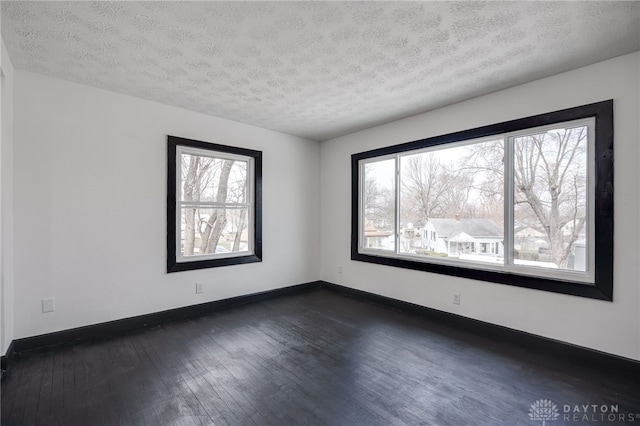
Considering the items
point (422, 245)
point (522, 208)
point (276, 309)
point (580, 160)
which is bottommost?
point (276, 309)

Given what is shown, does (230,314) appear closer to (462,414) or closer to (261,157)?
(261,157)

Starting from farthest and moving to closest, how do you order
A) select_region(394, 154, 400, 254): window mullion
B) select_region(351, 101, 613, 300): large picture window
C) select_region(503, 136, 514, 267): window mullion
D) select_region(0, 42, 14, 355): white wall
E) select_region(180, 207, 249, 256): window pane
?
select_region(394, 154, 400, 254): window mullion < select_region(180, 207, 249, 256): window pane < select_region(503, 136, 514, 267): window mullion < select_region(351, 101, 613, 300): large picture window < select_region(0, 42, 14, 355): white wall

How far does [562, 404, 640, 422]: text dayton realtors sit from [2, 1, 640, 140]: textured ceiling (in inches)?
105

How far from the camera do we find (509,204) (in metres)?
3.06

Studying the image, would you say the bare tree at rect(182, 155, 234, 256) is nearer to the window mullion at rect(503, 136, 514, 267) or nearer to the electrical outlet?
the electrical outlet

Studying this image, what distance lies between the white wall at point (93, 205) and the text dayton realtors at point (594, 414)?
3.69 meters

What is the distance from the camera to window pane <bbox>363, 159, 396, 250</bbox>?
14.1 feet

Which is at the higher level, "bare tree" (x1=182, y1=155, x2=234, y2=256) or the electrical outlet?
"bare tree" (x1=182, y1=155, x2=234, y2=256)

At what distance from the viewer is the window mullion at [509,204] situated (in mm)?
3055

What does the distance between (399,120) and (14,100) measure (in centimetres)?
426

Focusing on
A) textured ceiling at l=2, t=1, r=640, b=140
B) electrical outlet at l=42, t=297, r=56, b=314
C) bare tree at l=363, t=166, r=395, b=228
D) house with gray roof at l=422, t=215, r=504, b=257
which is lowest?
electrical outlet at l=42, t=297, r=56, b=314

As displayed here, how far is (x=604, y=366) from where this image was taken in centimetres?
242

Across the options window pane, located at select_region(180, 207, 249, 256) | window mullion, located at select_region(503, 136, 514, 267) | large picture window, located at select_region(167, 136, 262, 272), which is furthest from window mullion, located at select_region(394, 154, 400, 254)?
window pane, located at select_region(180, 207, 249, 256)

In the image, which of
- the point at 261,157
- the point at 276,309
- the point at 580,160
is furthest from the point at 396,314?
the point at 261,157
